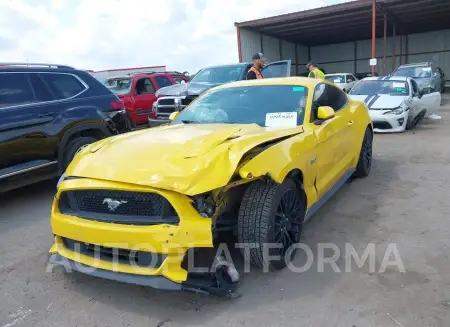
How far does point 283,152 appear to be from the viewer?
303cm

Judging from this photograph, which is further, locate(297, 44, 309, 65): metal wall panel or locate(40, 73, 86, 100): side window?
locate(297, 44, 309, 65): metal wall panel

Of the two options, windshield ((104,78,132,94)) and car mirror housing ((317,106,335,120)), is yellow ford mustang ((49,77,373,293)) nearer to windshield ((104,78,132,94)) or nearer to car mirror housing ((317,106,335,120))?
car mirror housing ((317,106,335,120))

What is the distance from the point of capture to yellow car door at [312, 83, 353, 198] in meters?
3.75

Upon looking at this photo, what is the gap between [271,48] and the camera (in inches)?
1094

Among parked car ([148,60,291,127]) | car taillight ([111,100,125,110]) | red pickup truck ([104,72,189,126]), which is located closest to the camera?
car taillight ([111,100,125,110])

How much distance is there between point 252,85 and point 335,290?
2.36 metres

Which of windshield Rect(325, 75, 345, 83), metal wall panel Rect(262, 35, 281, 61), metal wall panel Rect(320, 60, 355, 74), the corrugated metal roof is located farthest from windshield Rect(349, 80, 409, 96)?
metal wall panel Rect(320, 60, 355, 74)

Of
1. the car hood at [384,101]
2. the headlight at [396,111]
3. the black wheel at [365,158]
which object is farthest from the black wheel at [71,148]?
the headlight at [396,111]

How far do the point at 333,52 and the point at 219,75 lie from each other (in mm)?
28831

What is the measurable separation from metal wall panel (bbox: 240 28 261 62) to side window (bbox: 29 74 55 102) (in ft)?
63.3

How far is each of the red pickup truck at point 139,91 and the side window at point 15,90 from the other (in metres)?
4.97

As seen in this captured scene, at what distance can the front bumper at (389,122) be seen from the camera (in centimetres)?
917

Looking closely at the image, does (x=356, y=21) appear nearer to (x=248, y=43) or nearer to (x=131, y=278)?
(x=248, y=43)

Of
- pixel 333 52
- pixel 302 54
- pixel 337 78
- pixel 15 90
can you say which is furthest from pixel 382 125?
pixel 333 52
